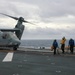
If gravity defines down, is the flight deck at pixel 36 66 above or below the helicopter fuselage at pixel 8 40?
below

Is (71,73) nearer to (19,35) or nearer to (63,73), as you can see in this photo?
(63,73)

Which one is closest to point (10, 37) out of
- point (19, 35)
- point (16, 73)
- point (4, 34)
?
point (4, 34)

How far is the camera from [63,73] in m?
15.8

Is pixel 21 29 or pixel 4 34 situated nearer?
pixel 4 34

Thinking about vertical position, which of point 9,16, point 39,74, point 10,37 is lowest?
point 39,74

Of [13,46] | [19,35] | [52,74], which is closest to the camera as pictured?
[52,74]

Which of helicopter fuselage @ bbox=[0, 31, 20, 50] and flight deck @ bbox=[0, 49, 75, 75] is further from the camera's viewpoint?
helicopter fuselage @ bbox=[0, 31, 20, 50]

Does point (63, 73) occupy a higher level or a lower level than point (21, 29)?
lower

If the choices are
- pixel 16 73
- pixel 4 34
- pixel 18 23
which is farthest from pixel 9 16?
pixel 16 73

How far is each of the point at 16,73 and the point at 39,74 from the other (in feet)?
4.41

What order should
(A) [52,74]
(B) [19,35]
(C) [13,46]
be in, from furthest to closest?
(B) [19,35]
(C) [13,46]
(A) [52,74]

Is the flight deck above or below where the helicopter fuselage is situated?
below

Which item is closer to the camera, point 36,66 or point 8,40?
point 36,66

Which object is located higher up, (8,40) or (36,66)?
(8,40)
